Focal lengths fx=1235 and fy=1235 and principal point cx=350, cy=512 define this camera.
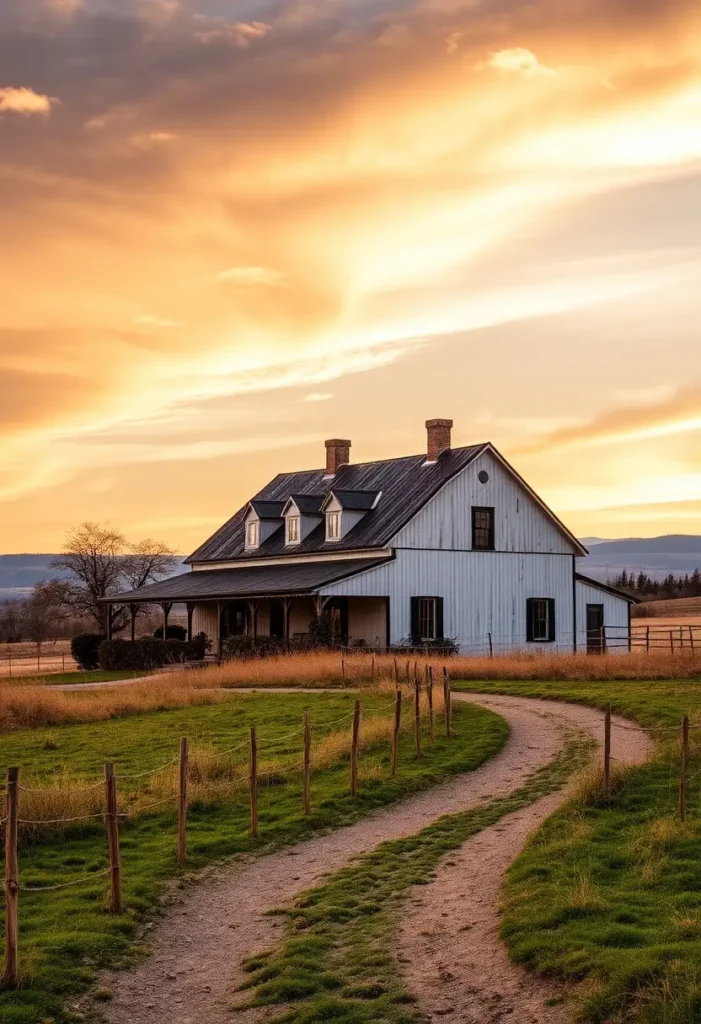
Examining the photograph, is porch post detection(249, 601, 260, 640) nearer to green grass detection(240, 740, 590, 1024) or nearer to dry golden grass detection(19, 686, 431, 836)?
dry golden grass detection(19, 686, 431, 836)

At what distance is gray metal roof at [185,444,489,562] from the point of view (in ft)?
164

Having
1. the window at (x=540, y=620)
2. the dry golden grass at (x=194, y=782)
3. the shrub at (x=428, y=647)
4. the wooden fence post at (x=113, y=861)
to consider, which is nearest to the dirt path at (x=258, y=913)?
the wooden fence post at (x=113, y=861)

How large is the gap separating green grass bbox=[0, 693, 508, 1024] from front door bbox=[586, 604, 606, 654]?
22370 millimetres

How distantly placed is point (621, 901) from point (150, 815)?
8.16 metres

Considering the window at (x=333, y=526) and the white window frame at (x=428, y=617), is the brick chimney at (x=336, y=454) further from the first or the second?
the white window frame at (x=428, y=617)

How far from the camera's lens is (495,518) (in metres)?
51.4

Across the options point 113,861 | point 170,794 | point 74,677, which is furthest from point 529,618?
point 113,861

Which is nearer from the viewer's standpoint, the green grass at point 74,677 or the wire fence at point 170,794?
the wire fence at point 170,794

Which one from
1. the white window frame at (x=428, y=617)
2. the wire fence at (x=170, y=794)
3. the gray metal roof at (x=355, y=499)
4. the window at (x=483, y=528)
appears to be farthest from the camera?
the gray metal roof at (x=355, y=499)

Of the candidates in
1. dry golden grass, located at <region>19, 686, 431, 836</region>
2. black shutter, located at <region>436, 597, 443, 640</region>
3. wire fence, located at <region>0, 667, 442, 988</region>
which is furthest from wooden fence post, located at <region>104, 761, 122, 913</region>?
black shutter, located at <region>436, 597, 443, 640</region>

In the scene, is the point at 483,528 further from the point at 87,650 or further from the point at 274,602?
the point at 87,650

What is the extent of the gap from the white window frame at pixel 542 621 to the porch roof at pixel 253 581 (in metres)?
7.89

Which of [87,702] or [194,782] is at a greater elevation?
[87,702]

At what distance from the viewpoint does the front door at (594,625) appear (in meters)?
53.0
